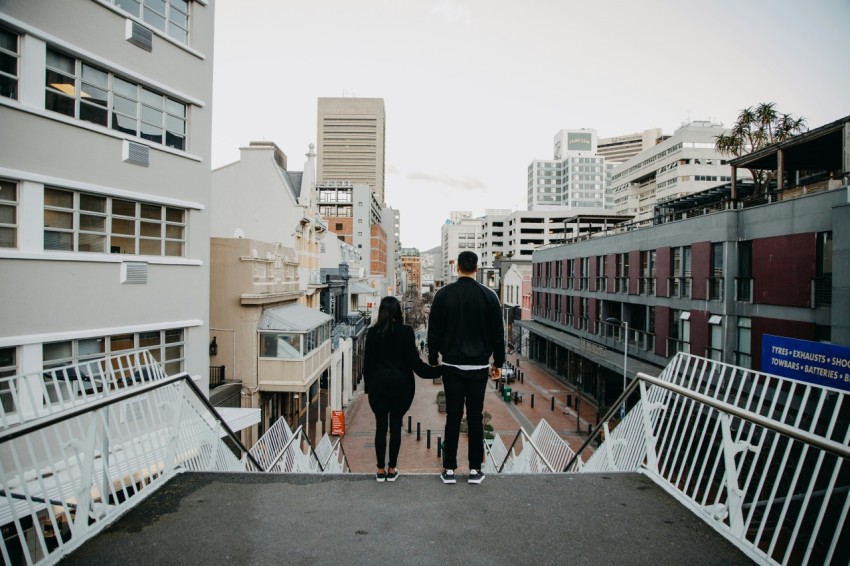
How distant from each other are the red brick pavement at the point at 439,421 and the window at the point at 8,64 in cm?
1476

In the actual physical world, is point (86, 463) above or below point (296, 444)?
above

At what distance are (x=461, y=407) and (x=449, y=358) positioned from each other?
1.67 feet

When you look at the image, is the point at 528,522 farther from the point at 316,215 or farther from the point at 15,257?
the point at 316,215

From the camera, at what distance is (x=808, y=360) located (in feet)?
41.7

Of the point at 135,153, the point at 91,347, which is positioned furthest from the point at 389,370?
the point at 135,153

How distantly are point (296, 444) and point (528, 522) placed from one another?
22.7 feet

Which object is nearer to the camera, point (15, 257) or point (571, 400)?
point (15, 257)

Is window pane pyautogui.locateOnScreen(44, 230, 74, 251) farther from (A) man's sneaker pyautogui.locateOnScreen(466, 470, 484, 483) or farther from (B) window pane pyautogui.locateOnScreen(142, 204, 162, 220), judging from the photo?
(A) man's sneaker pyautogui.locateOnScreen(466, 470, 484, 483)

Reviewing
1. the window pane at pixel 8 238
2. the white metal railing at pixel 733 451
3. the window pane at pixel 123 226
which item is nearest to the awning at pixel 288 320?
the window pane at pixel 123 226

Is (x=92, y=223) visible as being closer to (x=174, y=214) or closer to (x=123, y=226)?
(x=123, y=226)

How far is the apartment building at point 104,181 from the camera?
8.47m

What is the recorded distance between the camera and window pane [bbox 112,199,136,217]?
10312 mm

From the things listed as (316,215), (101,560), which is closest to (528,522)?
(101,560)

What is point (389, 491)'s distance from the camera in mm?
4262
